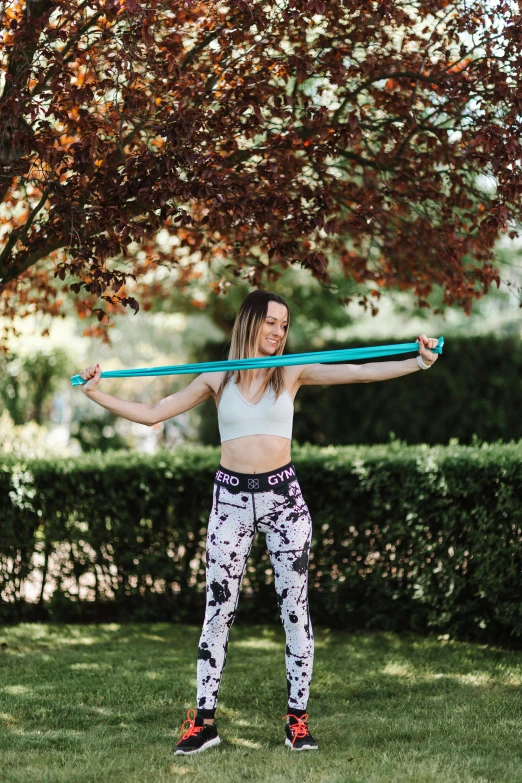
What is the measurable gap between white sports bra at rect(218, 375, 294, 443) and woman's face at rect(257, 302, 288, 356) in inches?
7.4

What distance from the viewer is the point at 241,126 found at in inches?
181

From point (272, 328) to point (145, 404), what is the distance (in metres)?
0.65

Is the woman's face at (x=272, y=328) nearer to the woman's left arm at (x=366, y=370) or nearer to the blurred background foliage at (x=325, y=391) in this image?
the woman's left arm at (x=366, y=370)

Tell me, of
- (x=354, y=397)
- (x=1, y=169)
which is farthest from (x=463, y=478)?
(x=354, y=397)

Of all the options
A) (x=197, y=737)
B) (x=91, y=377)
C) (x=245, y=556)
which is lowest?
(x=197, y=737)

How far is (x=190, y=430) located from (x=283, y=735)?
37.6 ft

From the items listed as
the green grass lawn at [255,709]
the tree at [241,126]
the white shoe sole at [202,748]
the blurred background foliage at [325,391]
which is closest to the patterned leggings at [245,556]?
the white shoe sole at [202,748]

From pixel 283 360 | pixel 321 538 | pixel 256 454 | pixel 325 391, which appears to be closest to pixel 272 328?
pixel 283 360

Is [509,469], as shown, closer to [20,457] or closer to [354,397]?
[20,457]

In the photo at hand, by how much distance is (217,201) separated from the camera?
4.29 metres

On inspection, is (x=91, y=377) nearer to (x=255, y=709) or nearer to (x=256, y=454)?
(x=256, y=454)

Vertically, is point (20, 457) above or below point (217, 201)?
below

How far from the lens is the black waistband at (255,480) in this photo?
3646 millimetres

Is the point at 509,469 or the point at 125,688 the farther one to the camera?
the point at 509,469
